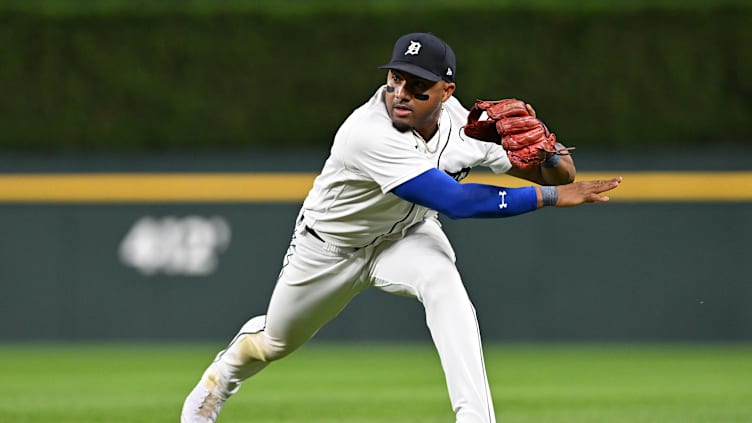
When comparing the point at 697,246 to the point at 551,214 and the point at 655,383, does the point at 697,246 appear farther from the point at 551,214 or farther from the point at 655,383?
the point at 655,383

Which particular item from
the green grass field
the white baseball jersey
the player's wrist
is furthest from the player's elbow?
the green grass field

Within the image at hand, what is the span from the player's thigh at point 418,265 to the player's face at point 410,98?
474 mm

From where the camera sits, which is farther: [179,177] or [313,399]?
[179,177]

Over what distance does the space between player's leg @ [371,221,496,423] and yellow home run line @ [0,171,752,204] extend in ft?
19.7

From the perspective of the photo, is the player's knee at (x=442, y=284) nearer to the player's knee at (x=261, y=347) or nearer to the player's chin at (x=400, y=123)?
the player's chin at (x=400, y=123)

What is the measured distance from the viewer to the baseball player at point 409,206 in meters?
4.87

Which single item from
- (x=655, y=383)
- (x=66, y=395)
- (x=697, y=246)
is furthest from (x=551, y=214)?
(x=66, y=395)

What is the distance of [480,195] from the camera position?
192 inches

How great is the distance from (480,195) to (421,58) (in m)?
0.61

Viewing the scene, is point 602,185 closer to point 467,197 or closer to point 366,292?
point 467,197

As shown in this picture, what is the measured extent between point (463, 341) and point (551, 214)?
643cm

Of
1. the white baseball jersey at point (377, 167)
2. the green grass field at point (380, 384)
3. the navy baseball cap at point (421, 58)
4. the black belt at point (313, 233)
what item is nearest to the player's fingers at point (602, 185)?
the white baseball jersey at point (377, 167)

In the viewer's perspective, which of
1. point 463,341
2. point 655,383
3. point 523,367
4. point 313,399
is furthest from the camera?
point 523,367

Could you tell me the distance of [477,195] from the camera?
16.0 feet
